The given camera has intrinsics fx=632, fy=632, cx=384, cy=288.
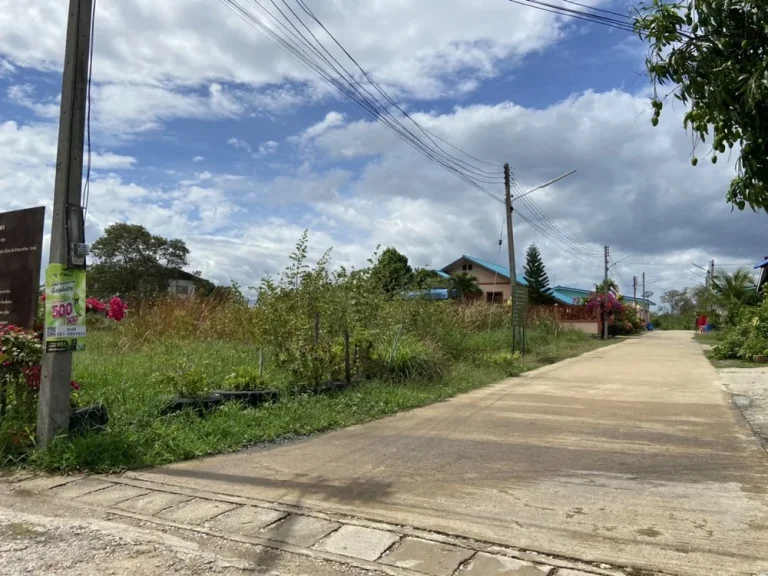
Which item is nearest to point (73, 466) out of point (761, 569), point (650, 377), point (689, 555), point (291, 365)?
point (291, 365)

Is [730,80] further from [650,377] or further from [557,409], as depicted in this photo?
[650,377]

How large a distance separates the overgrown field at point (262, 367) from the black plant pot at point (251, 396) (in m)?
0.12

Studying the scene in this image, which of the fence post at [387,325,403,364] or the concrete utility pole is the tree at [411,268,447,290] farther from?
the concrete utility pole

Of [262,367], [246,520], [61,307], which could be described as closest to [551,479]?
[246,520]

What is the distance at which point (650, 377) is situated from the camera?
13.8 meters

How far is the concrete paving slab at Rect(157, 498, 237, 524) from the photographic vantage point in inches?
173

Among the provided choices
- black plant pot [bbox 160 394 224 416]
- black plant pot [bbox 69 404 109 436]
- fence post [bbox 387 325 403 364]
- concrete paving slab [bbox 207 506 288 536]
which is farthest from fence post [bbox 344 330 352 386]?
concrete paving slab [bbox 207 506 288 536]

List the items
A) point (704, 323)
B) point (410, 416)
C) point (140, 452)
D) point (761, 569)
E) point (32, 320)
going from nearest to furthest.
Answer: point (761, 569), point (140, 452), point (32, 320), point (410, 416), point (704, 323)

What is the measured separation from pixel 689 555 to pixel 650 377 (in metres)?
10.9

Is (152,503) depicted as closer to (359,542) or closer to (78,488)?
(78,488)

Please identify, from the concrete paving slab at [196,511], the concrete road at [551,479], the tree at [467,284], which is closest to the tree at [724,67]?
the concrete road at [551,479]

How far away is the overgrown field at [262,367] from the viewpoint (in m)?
6.16

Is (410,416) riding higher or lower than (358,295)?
lower

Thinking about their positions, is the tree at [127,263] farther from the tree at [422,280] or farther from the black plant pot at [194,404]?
the black plant pot at [194,404]
